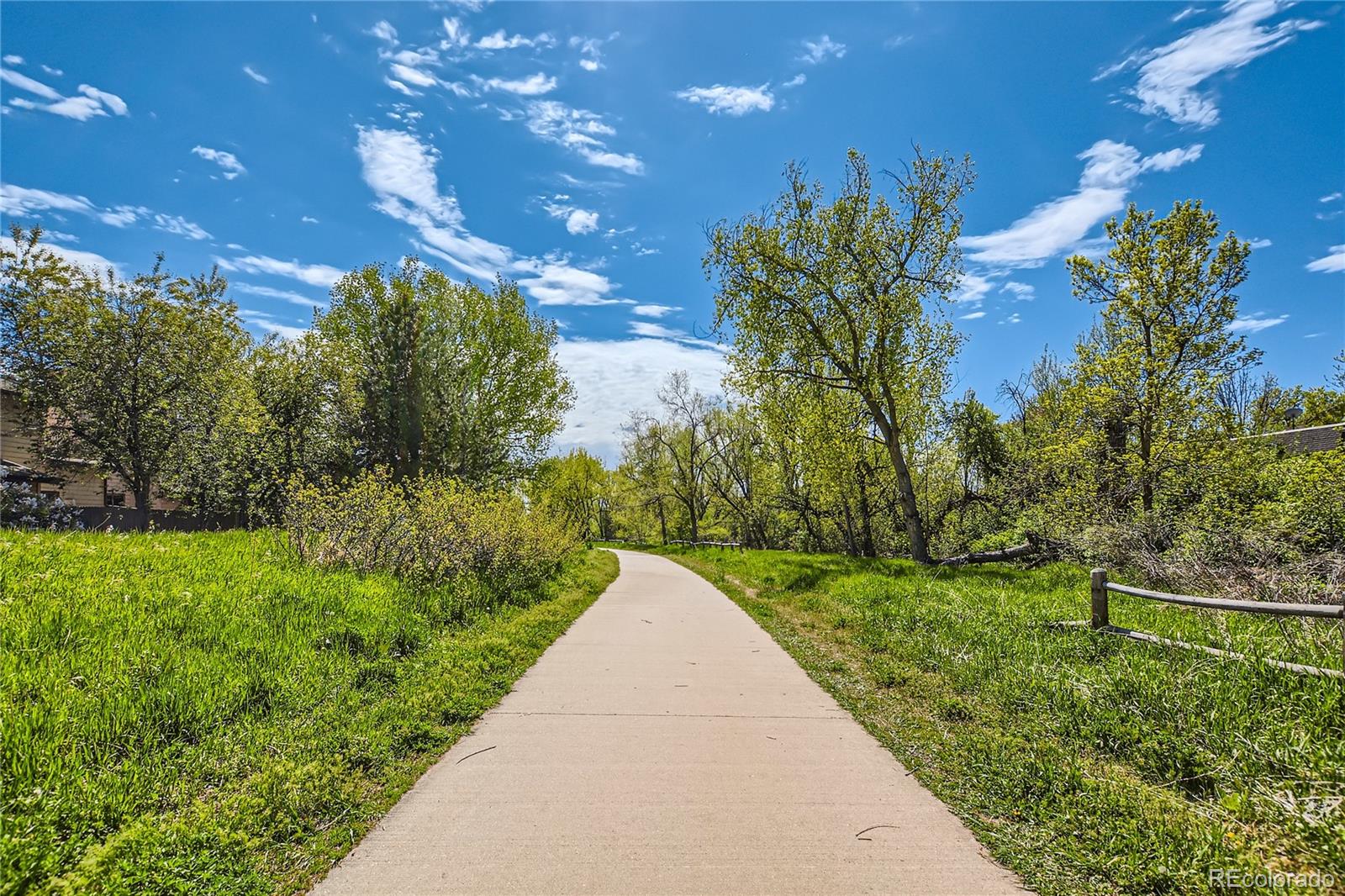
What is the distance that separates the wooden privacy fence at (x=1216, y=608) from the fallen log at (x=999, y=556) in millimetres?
11141

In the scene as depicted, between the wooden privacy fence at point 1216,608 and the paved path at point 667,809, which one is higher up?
the wooden privacy fence at point 1216,608

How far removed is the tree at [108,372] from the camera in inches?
733

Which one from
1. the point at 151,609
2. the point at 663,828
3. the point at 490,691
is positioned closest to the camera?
the point at 663,828

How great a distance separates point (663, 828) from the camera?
3.40m

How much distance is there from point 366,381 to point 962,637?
Answer: 23.5 meters

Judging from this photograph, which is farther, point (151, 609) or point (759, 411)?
point (759, 411)

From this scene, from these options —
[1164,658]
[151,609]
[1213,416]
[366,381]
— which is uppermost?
[366,381]

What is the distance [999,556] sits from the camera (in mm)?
19078

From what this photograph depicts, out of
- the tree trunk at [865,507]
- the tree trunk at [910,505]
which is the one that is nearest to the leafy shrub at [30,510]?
the tree trunk at [910,505]

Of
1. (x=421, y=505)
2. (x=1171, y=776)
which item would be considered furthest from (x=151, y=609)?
(x=1171, y=776)

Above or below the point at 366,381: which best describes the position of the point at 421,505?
below

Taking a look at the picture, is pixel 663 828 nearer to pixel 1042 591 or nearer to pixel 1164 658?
pixel 1164 658

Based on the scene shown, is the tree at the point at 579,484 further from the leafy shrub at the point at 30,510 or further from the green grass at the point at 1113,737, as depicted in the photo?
the green grass at the point at 1113,737

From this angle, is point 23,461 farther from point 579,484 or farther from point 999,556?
point 999,556
